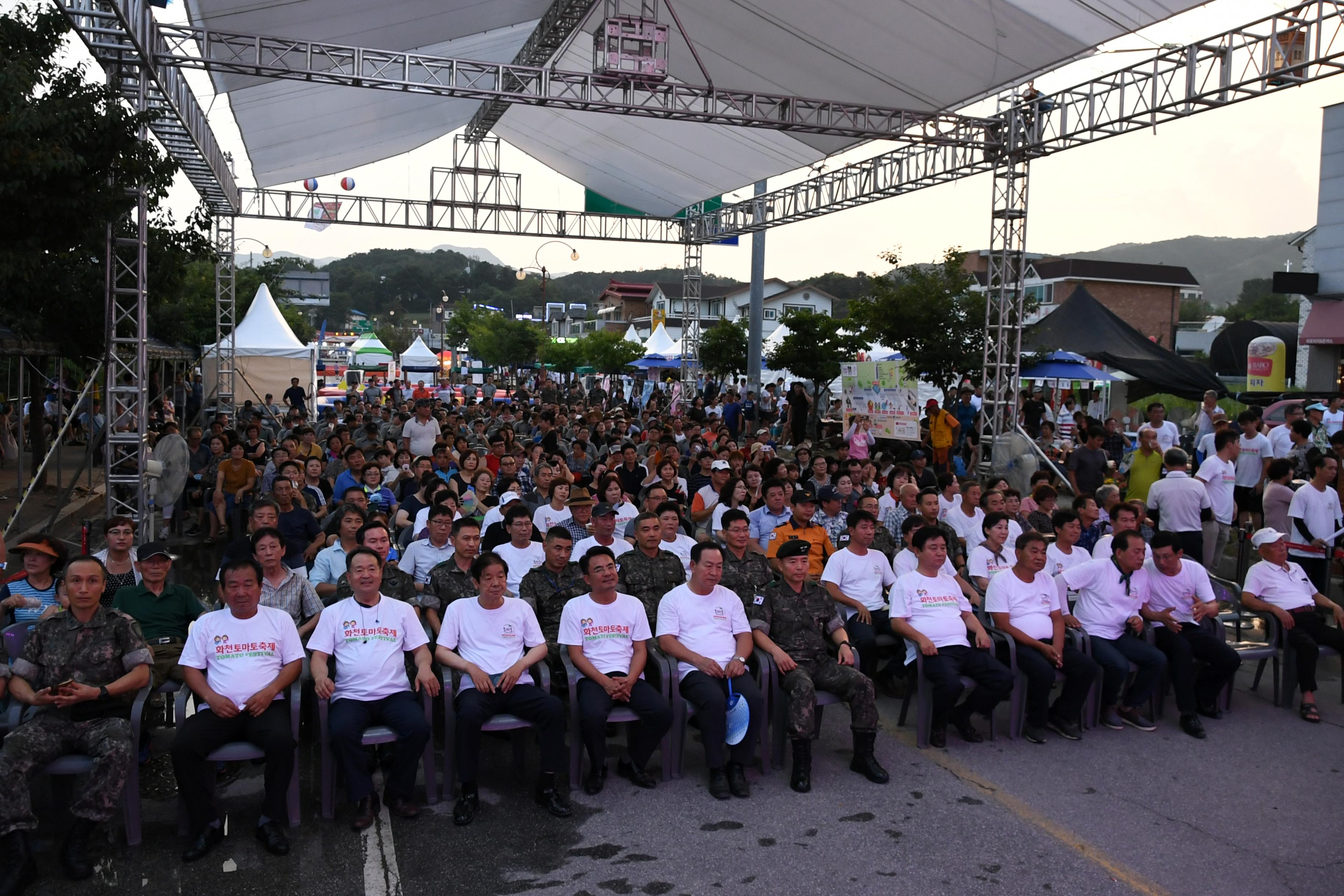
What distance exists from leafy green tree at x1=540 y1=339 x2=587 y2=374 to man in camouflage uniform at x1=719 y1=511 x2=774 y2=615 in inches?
1627

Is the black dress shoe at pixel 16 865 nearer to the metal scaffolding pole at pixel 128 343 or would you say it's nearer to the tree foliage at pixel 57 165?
the tree foliage at pixel 57 165

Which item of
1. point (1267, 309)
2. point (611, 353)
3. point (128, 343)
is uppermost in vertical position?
point (1267, 309)

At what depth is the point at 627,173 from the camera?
22.9m

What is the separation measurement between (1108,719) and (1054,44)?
8787 mm

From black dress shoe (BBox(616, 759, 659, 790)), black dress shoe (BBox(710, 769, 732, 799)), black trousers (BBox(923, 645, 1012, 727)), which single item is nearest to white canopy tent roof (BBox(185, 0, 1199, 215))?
black trousers (BBox(923, 645, 1012, 727))

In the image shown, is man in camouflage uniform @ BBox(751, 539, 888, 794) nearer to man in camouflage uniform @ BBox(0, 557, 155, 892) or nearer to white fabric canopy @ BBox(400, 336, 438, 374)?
man in camouflage uniform @ BBox(0, 557, 155, 892)

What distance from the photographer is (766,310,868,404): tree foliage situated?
22859mm

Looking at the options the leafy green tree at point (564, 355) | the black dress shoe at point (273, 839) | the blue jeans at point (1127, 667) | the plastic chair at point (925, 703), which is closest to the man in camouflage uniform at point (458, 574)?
the black dress shoe at point (273, 839)

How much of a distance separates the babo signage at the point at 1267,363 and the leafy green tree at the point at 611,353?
21638 mm

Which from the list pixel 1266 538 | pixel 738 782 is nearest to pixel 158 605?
pixel 738 782

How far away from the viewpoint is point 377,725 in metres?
4.73

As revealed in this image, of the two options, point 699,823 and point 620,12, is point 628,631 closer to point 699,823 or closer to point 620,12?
point 699,823

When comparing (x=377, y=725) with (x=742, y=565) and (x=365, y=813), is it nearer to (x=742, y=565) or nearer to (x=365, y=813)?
(x=365, y=813)

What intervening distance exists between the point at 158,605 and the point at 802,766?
3.62 meters
